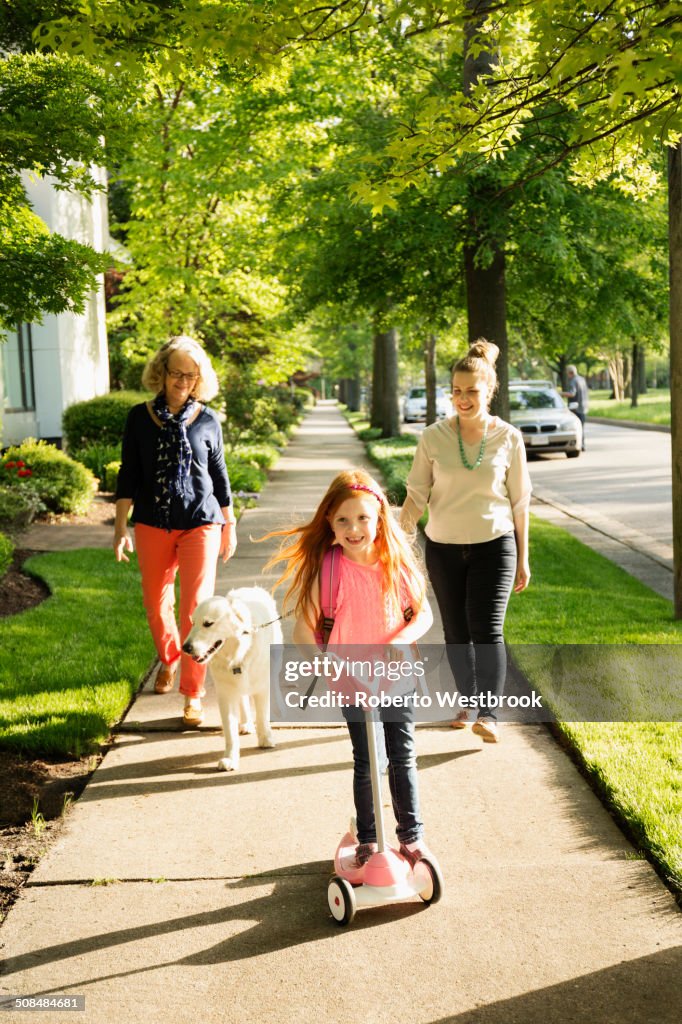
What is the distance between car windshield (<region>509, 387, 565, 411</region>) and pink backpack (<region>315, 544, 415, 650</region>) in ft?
69.3

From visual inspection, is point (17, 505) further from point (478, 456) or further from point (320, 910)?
point (320, 910)

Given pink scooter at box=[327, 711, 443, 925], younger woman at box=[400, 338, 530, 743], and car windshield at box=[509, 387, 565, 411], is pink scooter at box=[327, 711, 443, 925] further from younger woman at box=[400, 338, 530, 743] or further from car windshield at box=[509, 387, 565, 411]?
car windshield at box=[509, 387, 565, 411]

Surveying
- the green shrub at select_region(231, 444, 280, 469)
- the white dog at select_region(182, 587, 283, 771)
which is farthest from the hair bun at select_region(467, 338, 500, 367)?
the green shrub at select_region(231, 444, 280, 469)

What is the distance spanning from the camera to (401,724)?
11.8 ft

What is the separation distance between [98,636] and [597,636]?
11.8ft

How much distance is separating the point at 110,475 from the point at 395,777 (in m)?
12.5

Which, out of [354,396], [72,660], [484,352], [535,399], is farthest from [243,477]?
[354,396]

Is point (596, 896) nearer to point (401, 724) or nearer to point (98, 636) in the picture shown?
point (401, 724)

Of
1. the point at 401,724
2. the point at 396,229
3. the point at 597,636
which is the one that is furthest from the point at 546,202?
the point at 401,724

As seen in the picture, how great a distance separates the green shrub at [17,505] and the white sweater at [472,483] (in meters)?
7.10

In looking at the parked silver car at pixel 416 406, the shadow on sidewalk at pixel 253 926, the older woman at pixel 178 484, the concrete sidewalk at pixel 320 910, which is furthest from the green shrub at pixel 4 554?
the parked silver car at pixel 416 406

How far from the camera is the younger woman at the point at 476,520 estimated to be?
5.15 m

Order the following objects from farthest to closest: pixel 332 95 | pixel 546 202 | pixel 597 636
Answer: pixel 332 95, pixel 546 202, pixel 597 636

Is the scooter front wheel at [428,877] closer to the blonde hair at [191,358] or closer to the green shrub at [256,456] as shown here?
the blonde hair at [191,358]
